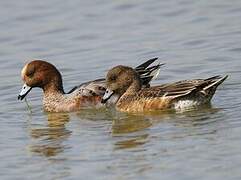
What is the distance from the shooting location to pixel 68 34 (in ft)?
52.0

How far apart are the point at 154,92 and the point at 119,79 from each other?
0.62 meters

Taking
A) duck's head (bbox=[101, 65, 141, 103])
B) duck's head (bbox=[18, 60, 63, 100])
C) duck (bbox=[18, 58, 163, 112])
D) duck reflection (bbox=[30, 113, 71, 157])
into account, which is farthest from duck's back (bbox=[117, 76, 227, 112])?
duck's head (bbox=[18, 60, 63, 100])

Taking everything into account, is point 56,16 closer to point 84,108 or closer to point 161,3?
point 161,3

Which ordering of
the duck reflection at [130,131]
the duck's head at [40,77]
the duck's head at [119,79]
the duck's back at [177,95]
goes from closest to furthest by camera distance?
the duck reflection at [130,131], the duck's back at [177,95], the duck's head at [119,79], the duck's head at [40,77]

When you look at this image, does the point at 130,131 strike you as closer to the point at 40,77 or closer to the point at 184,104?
the point at 184,104

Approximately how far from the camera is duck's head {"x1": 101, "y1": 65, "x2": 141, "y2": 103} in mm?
12109

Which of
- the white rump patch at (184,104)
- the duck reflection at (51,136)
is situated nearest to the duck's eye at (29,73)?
the duck reflection at (51,136)

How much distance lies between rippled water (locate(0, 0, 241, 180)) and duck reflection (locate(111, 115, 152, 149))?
0.01 m

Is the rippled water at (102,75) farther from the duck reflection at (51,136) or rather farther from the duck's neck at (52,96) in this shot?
the duck's neck at (52,96)

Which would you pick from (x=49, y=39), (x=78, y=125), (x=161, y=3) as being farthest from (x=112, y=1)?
(x=78, y=125)

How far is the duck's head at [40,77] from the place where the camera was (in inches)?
496

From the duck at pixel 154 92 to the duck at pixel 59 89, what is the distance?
246mm

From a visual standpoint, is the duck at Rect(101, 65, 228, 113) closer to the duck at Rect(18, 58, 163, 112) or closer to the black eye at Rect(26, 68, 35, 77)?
the duck at Rect(18, 58, 163, 112)

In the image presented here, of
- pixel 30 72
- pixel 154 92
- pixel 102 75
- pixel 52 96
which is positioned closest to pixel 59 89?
pixel 52 96
